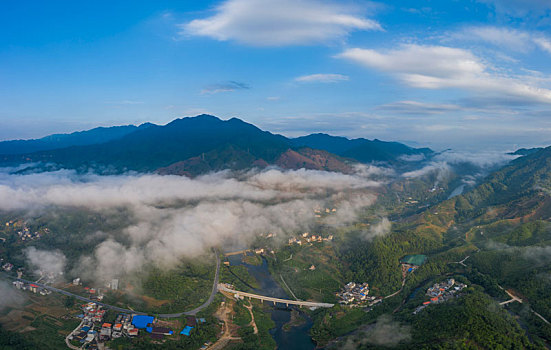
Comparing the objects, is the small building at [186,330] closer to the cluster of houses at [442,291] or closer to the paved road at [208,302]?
the paved road at [208,302]

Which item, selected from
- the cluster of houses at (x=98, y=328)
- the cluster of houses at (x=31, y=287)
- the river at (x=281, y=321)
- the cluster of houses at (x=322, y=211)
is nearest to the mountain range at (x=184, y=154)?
the cluster of houses at (x=322, y=211)

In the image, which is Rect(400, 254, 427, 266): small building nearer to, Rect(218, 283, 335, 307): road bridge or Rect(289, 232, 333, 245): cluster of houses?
Rect(289, 232, 333, 245): cluster of houses

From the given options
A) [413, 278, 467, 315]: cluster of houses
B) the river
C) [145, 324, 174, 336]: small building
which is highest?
[413, 278, 467, 315]: cluster of houses

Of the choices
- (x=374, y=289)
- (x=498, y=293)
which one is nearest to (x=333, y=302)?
(x=374, y=289)

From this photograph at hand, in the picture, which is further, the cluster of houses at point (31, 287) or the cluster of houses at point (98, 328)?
the cluster of houses at point (31, 287)

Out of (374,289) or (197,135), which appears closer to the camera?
(374,289)

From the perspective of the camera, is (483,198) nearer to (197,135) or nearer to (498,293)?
(498,293)

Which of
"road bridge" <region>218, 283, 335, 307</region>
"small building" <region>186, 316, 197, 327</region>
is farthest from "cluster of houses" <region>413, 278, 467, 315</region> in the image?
"small building" <region>186, 316, 197, 327</region>
